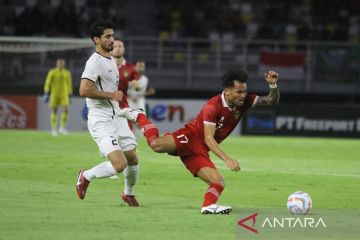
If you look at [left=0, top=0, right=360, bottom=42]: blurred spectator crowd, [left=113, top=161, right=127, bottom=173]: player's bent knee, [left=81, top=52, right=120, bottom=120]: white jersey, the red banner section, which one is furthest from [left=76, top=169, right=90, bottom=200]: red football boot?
[left=0, top=0, right=360, bottom=42]: blurred spectator crowd

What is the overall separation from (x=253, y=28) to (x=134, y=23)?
14.8 ft

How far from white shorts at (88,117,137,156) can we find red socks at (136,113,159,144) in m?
0.33

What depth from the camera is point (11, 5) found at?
3362cm

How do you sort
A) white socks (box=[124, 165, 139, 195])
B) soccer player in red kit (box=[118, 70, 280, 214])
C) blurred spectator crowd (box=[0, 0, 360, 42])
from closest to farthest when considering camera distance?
soccer player in red kit (box=[118, 70, 280, 214]) < white socks (box=[124, 165, 139, 195]) < blurred spectator crowd (box=[0, 0, 360, 42])

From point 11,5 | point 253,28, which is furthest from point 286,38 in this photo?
point 11,5

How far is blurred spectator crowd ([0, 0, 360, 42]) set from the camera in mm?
32812

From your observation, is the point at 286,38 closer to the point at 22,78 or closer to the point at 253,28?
the point at 253,28

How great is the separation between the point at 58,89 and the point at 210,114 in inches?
658

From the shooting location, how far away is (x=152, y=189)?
45.2ft

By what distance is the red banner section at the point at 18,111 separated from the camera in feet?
92.8

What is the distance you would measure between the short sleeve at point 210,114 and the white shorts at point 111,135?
1.22 metres

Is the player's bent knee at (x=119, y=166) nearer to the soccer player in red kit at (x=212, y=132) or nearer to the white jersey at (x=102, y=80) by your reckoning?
the soccer player in red kit at (x=212, y=132)

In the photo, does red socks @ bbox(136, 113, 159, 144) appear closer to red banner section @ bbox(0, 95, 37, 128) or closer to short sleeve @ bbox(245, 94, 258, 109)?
short sleeve @ bbox(245, 94, 258, 109)

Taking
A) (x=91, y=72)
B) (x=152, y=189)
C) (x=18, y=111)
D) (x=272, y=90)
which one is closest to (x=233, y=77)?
(x=272, y=90)
